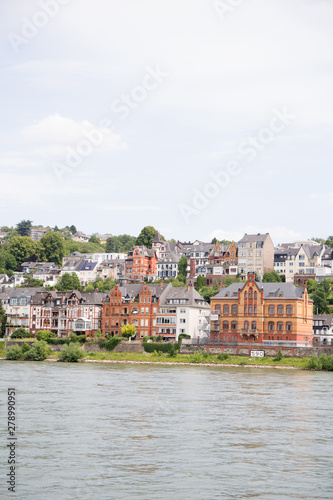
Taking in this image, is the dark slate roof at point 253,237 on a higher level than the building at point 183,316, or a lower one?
higher

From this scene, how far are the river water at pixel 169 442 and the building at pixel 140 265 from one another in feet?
344

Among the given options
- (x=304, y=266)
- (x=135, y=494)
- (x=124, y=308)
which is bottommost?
(x=135, y=494)

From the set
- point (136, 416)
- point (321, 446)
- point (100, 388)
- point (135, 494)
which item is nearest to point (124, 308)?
point (100, 388)

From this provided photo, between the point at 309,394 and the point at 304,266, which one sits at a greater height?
the point at 304,266

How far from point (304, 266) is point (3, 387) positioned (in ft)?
352

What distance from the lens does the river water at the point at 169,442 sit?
86.6ft

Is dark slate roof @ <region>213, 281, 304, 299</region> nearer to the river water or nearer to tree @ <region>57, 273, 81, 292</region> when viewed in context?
the river water

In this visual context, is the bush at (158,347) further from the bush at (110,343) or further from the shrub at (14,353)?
the shrub at (14,353)

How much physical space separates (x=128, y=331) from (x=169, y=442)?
79.6 meters

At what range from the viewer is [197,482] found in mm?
27016

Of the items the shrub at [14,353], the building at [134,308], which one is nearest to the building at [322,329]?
the building at [134,308]

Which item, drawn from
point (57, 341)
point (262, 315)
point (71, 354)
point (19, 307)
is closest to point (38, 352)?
point (71, 354)

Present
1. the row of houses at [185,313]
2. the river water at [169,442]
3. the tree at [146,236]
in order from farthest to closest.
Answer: the tree at [146,236] → the row of houses at [185,313] → the river water at [169,442]

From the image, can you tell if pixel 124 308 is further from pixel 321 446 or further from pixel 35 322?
pixel 321 446
